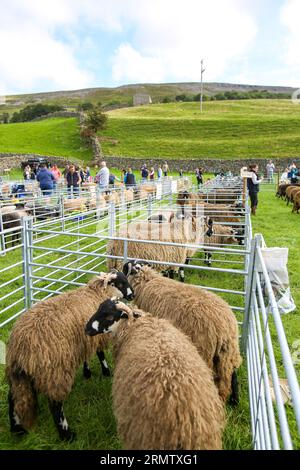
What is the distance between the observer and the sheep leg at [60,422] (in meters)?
2.67

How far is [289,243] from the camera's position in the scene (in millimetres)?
8836

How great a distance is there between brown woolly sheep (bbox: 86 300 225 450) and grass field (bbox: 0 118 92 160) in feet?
146

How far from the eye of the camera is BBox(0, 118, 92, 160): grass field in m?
46.1

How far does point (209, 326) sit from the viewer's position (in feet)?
9.58

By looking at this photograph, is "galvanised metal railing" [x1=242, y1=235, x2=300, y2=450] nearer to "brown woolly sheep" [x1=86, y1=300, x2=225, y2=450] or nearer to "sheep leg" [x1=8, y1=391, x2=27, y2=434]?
"brown woolly sheep" [x1=86, y1=300, x2=225, y2=450]

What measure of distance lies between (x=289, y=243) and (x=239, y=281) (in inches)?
139

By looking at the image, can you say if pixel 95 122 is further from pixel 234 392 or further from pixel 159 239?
pixel 234 392

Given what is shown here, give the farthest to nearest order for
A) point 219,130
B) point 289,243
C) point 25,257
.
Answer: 1. point 219,130
2. point 289,243
3. point 25,257

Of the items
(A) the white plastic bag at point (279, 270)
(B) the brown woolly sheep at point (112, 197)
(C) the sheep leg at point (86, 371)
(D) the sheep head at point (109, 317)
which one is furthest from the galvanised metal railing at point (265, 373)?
(B) the brown woolly sheep at point (112, 197)

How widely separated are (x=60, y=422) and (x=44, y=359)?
53 centimetres

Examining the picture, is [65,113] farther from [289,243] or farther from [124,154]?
[289,243]

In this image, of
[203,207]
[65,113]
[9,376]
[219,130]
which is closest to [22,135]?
[65,113]

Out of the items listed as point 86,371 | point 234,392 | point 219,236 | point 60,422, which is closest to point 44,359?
point 60,422

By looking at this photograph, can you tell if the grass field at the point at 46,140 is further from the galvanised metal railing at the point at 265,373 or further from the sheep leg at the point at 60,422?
the sheep leg at the point at 60,422
